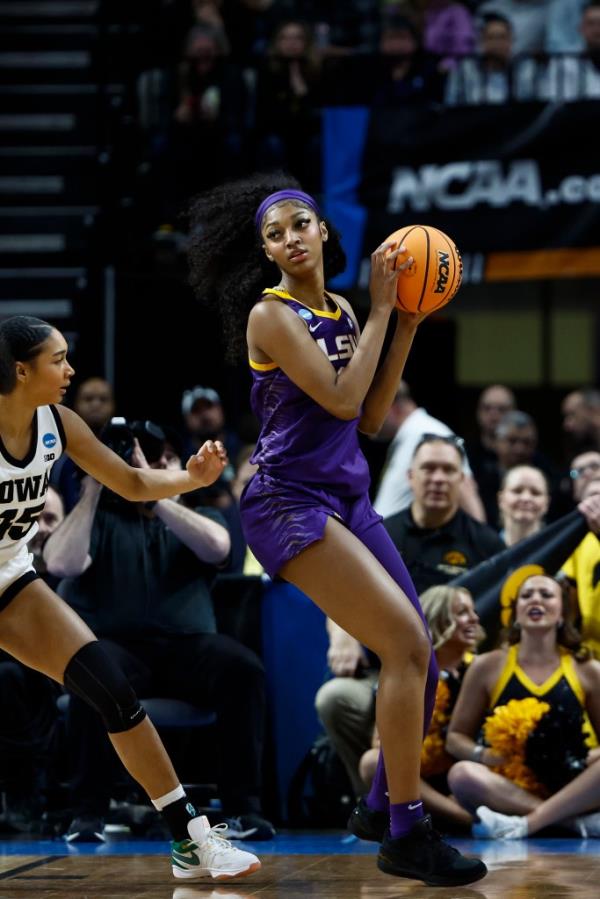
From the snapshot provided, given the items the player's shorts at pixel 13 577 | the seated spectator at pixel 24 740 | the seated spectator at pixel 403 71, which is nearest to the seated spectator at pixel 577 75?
the seated spectator at pixel 403 71

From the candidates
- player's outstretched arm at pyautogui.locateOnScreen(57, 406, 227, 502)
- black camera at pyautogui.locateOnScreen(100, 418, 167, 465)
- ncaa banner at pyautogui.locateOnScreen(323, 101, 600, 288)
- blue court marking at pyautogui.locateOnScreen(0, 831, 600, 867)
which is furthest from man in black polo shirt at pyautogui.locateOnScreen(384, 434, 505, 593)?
ncaa banner at pyautogui.locateOnScreen(323, 101, 600, 288)

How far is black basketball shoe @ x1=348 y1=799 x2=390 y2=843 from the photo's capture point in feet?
15.5

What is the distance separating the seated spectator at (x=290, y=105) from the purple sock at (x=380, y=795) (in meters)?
6.23

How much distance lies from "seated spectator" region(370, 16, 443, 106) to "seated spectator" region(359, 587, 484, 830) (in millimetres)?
4798

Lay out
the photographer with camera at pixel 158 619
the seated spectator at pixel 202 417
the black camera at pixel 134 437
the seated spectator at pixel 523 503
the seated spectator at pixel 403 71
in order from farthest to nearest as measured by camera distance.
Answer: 1. the seated spectator at pixel 403 71
2. the seated spectator at pixel 202 417
3. the seated spectator at pixel 523 503
4. the photographer with camera at pixel 158 619
5. the black camera at pixel 134 437

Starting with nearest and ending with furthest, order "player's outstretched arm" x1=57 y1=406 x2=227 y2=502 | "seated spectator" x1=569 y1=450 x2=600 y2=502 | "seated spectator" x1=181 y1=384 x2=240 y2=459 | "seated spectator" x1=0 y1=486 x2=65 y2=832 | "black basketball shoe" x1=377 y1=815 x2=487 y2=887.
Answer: "black basketball shoe" x1=377 y1=815 x2=487 y2=887, "player's outstretched arm" x1=57 y1=406 x2=227 y2=502, "seated spectator" x1=0 y1=486 x2=65 y2=832, "seated spectator" x1=569 y1=450 x2=600 y2=502, "seated spectator" x1=181 y1=384 x2=240 y2=459

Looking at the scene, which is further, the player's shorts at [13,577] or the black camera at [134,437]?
the black camera at [134,437]

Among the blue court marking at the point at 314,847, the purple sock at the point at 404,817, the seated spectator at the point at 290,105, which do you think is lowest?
the blue court marking at the point at 314,847

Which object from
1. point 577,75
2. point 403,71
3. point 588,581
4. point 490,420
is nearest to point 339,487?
point 588,581

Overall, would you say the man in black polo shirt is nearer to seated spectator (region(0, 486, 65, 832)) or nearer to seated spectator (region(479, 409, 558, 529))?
seated spectator (region(479, 409, 558, 529))

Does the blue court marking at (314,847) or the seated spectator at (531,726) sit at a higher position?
the seated spectator at (531,726)

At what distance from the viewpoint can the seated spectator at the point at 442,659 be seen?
658cm

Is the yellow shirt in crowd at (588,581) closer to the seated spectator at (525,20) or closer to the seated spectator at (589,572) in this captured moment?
the seated spectator at (589,572)

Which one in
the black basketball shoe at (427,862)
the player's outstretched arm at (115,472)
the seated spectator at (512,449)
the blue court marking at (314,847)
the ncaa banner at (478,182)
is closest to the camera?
the black basketball shoe at (427,862)
